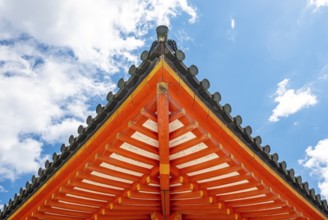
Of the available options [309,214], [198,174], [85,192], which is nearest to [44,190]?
[85,192]

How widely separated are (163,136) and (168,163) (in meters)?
0.88

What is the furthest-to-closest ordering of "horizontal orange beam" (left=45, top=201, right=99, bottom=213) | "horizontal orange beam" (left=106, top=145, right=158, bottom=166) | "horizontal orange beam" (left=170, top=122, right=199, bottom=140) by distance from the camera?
"horizontal orange beam" (left=45, top=201, right=99, bottom=213), "horizontal orange beam" (left=106, top=145, right=158, bottom=166), "horizontal orange beam" (left=170, top=122, right=199, bottom=140)

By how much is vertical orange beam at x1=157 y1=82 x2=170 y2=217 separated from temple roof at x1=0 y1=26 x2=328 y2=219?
0.07 feet

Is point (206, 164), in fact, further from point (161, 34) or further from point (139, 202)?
point (161, 34)

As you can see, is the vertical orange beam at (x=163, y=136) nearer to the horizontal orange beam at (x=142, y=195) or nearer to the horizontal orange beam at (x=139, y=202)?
the horizontal orange beam at (x=142, y=195)

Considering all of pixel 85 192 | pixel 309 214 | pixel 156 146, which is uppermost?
pixel 156 146

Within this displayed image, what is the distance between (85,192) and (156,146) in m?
1.80

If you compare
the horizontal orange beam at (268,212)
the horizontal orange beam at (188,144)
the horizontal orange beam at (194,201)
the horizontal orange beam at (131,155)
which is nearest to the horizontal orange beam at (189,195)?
the horizontal orange beam at (194,201)

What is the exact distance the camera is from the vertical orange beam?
3.21m

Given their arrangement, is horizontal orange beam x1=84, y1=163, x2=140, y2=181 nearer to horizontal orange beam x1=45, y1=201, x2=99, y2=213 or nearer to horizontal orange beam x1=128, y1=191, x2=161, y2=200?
horizontal orange beam x1=128, y1=191, x2=161, y2=200

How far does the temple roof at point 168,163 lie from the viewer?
134 inches

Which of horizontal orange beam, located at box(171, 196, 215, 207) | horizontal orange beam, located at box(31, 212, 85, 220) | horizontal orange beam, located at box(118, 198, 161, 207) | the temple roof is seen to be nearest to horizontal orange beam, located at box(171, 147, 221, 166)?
the temple roof

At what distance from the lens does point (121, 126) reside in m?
3.85

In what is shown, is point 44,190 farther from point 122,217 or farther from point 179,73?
point 179,73
